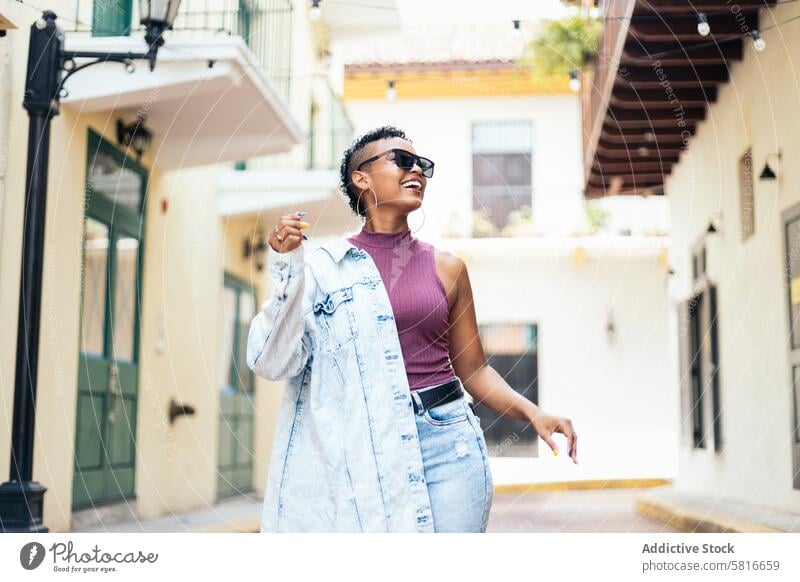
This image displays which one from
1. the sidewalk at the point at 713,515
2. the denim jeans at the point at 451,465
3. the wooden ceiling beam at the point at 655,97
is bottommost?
the sidewalk at the point at 713,515

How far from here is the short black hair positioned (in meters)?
2.45

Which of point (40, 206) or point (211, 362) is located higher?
point (40, 206)

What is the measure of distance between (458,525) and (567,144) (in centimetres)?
1021

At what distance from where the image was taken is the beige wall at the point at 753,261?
5.12 metres

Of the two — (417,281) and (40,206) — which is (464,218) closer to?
(40,206)

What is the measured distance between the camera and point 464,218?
10.7 metres

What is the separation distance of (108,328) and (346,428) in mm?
3964

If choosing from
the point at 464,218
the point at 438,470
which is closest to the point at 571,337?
the point at 464,218

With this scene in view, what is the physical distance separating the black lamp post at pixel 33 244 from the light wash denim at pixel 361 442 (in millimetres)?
1934

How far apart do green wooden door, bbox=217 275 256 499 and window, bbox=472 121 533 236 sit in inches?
120

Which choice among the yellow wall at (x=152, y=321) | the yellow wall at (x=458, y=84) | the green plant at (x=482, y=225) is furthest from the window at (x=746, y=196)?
the green plant at (x=482, y=225)

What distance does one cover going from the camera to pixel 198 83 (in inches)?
203

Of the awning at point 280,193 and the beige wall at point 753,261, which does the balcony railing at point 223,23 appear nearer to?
the awning at point 280,193
